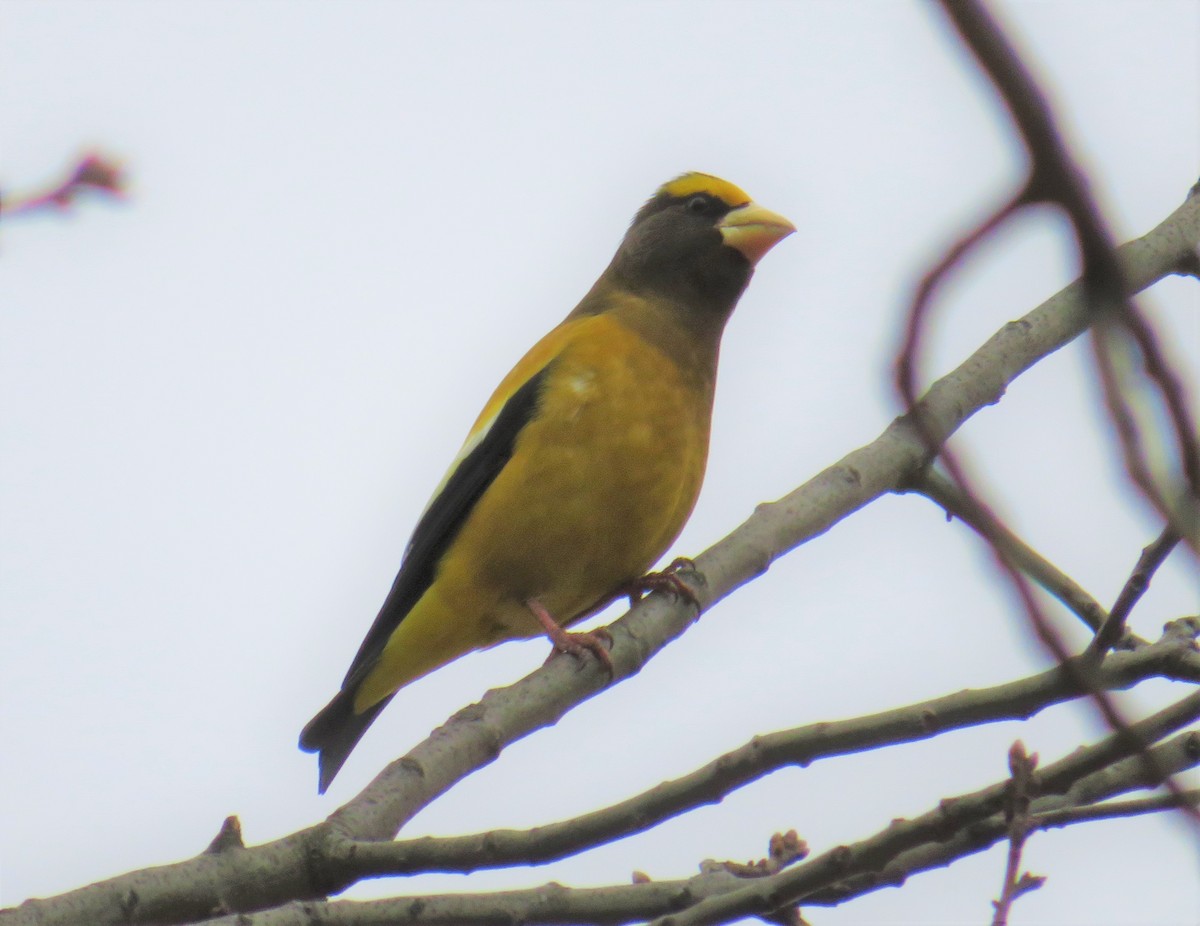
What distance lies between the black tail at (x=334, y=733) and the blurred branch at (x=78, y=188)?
11.3ft

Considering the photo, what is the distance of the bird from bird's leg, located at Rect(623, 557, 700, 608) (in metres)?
0.03

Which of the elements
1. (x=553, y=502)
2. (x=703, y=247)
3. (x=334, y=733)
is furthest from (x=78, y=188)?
(x=703, y=247)

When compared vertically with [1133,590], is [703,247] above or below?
above

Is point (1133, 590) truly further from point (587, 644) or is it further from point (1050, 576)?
point (587, 644)

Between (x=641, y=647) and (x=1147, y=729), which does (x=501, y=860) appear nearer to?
(x=1147, y=729)

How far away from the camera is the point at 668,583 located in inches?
166

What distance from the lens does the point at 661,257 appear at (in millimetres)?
5906

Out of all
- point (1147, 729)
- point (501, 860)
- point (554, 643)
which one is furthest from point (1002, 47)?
point (554, 643)

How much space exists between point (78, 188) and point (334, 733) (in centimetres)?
363

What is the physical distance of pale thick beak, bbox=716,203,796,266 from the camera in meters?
5.78

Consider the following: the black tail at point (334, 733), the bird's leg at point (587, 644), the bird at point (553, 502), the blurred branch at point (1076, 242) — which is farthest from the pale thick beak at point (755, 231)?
the blurred branch at point (1076, 242)

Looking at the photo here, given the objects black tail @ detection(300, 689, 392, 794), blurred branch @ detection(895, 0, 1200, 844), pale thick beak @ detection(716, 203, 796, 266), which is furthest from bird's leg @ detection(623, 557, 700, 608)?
blurred branch @ detection(895, 0, 1200, 844)

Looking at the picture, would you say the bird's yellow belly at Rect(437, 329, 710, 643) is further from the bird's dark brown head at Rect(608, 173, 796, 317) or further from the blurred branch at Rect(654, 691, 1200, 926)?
the blurred branch at Rect(654, 691, 1200, 926)

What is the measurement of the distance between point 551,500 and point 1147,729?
9.17 ft
